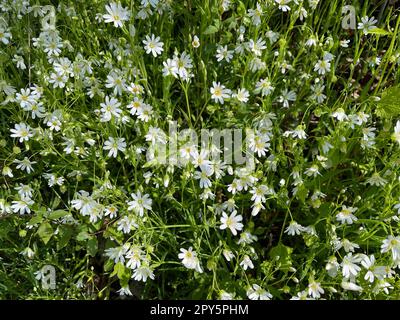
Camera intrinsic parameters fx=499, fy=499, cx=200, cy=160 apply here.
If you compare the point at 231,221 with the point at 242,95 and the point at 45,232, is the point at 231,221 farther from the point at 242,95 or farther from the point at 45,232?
the point at 45,232

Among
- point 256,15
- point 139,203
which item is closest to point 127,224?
point 139,203

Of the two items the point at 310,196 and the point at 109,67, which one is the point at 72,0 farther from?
the point at 310,196

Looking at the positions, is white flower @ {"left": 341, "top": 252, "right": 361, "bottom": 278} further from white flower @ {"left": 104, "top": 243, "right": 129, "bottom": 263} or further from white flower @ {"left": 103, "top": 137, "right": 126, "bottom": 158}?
white flower @ {"left": 103, "top": 137, "right": 126, "bottom": 158}

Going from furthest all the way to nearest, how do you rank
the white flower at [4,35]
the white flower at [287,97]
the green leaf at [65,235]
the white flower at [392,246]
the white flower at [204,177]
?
the white flower at [4,35], the white flower at [287,97], the green leaf at [65,235], the white flower at [204,177], the white flower at [392,246]

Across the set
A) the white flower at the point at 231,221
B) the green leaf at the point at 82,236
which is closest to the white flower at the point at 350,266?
the white flower at the point at 231,221

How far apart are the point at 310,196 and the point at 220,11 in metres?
1.03

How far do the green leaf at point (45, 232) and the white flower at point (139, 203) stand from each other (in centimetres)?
43

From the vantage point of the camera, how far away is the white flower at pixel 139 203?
229 centimetres

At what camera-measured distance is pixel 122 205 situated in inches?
94.8

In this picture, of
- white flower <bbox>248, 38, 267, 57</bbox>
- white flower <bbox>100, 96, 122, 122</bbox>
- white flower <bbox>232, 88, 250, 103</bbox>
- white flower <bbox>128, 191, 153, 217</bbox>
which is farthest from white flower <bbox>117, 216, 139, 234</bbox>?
white flower <bbox>248, 38, 267, 57</bbox>

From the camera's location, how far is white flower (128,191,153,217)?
2.29m

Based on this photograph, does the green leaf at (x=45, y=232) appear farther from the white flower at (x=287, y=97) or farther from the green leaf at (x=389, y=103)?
the green leaf at (x=389, y=103)

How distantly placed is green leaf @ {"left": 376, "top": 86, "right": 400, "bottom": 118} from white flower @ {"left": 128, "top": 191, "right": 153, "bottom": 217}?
1.14m

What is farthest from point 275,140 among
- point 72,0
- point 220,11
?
point 72,0
